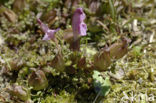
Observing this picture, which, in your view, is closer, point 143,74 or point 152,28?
point 143,74

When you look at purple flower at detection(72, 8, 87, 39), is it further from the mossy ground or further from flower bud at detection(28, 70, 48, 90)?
flower bud at detection(28, 70, 48, 90)

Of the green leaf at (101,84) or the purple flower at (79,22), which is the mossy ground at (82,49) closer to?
the green leaf at (101,84)

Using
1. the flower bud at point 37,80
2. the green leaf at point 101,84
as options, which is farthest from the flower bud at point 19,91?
the green leaf at point 101,84

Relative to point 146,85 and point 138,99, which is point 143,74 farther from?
point 138,99

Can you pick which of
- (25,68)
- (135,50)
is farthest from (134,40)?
(25,68)

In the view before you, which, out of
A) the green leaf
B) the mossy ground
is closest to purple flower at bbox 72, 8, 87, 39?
the mossy ground

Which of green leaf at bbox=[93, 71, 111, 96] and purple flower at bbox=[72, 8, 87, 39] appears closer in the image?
purple flower at bbox=[72, 8, 87, 39]
